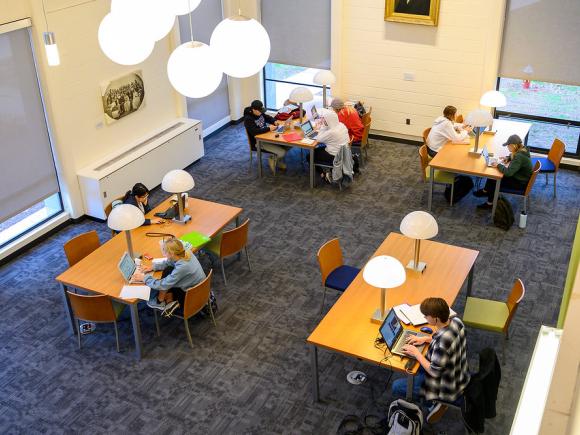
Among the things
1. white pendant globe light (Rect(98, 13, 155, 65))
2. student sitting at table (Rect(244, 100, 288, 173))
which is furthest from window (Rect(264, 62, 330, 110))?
white pendant globe light (Rect(98, 13, 155, 65))

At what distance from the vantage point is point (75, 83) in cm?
880

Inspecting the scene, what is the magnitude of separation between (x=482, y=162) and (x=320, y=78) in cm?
313

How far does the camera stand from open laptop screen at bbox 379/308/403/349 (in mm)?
5590

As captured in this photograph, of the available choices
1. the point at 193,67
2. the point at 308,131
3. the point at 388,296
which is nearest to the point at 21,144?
the point at 308,131

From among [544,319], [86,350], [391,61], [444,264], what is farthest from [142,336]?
[391,61]

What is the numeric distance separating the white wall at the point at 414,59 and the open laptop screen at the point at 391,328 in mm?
5971

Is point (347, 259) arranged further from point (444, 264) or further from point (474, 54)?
point (474, 54)

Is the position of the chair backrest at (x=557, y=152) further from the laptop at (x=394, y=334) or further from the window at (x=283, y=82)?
the laptop at (x=394, y=334)

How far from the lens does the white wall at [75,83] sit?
26.9ft

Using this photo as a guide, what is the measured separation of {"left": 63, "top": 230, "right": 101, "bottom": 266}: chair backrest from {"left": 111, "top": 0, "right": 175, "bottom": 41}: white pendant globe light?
4.21 metres

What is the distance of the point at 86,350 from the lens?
6977mm

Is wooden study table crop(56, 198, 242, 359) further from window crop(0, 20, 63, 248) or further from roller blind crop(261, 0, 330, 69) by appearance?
roller blind crop(261, 0, 330, 69)

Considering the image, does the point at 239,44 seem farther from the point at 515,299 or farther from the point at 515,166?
the point at 515,166

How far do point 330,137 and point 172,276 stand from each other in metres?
4.22
